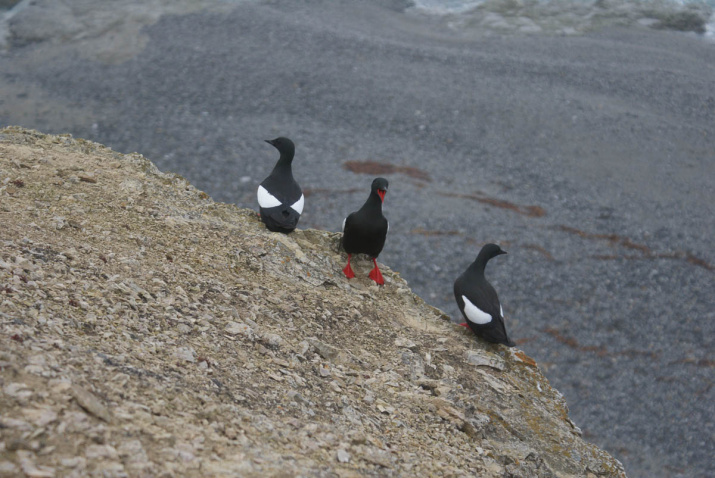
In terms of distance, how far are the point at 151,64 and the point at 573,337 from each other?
49.5 ft

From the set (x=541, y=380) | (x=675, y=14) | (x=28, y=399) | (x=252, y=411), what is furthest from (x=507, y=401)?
(x=675, y=14)

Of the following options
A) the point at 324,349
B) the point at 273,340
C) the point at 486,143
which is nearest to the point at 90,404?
the point at 273,340

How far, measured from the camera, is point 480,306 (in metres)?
7.23

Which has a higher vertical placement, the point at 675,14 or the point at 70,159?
the point at 675,14

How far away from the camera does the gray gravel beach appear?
12484 millimetres

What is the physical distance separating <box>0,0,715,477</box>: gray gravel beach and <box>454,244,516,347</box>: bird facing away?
16.8ft

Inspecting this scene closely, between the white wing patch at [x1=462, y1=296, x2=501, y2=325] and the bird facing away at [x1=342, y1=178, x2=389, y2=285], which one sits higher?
the bird facing away at [x1=342, y1=178, x2=389, y2=285]

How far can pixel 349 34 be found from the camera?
22.1 meters

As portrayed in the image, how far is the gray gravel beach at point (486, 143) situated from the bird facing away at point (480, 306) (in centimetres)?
511

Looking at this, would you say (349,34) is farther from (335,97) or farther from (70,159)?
(70,159)

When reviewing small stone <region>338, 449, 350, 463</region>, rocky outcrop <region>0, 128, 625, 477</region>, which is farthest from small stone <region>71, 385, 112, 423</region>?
small stone <region>338, 449, 350, 463</region>

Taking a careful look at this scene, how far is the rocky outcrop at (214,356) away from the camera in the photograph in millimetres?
3863

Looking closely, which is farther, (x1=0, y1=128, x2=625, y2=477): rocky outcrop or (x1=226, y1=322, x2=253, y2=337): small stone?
(x1=226, y1=322, x2=253, y2=337): small stone

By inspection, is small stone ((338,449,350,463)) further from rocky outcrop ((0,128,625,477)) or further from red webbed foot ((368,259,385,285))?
red webbed foot ((368,259,385,285))
